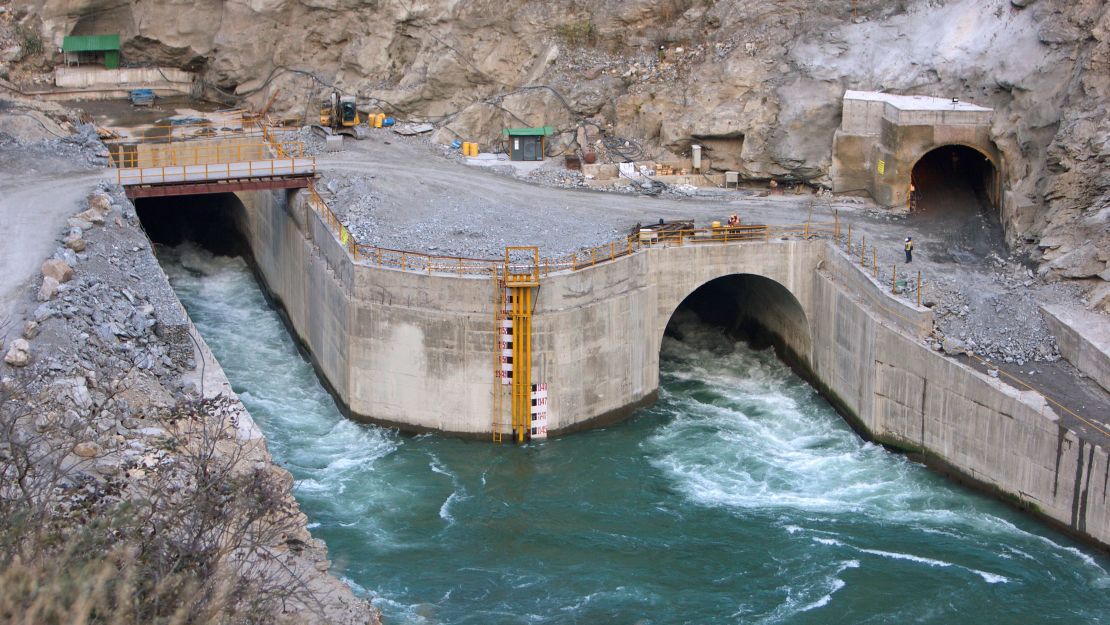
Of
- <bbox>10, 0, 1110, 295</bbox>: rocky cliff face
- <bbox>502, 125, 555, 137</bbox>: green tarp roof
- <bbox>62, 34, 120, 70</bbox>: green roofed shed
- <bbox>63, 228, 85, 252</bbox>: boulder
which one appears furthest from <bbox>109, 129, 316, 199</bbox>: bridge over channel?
<bbox>62, 34, 120, 70</bbox>: green roofed shed

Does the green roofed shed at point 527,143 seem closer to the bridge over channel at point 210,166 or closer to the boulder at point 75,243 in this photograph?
the bridge over channel at point 210,166

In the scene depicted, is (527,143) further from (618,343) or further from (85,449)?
(85,449)

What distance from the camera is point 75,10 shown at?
77062mm

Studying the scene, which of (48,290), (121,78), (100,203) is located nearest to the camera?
(48,290)

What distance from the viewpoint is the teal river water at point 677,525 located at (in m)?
39.5

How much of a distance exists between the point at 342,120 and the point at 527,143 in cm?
866

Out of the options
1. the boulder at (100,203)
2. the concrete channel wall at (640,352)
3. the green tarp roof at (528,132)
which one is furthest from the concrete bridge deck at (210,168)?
the green tarp roof at (528,132)

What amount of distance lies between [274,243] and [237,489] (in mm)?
31654

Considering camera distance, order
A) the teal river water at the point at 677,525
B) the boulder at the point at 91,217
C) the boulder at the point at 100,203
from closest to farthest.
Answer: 1. the teal river water at the point at 677,525
2. the boulder at the point at 91,217
3. the boulder at the point at 100,203

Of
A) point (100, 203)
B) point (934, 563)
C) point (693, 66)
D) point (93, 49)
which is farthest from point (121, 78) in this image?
point (934, 563)

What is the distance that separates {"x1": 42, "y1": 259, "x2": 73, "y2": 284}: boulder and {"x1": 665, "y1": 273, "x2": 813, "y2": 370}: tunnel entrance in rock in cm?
2316

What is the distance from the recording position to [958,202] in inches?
2312

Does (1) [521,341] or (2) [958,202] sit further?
(2) [958,202]

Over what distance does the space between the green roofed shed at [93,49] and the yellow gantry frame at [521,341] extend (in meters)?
36.3
